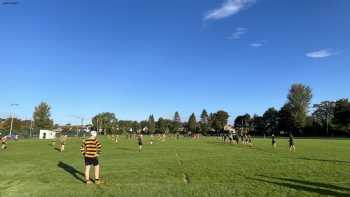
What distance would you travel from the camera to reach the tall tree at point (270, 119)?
169738 millimetres

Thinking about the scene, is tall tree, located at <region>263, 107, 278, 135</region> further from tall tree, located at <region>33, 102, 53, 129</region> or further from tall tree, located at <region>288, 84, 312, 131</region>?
tall tree, located at <region>33, 102, 53, 129</region>

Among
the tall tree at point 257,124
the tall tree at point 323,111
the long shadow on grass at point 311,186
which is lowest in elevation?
the long shadow on grass at point 311,186

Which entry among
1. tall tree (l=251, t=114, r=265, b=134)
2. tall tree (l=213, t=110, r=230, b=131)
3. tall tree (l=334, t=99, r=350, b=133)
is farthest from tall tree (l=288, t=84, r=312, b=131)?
tall tree (l=213, t=110, r=230, b=131)

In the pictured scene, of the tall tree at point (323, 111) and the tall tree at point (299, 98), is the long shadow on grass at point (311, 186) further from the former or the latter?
the tall tree at point (323, 111)

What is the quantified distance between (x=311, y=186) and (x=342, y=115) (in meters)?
134

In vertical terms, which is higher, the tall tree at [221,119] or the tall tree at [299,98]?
the tall tree at [299,98]

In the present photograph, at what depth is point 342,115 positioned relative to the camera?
13338 centimetres

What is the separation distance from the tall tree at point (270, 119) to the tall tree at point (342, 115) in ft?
109

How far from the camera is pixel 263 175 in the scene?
14961mm

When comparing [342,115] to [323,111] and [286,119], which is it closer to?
[286,119]

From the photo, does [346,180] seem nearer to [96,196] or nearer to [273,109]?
[96,196]

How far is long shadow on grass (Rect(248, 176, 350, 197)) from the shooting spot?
10984mm

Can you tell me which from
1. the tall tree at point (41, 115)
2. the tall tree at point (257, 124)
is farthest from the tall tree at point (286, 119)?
the tall tree at point (41, 115)

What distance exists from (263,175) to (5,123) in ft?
499
